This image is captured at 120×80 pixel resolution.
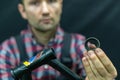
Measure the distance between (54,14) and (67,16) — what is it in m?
0.23

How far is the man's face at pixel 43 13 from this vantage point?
52.4 inches

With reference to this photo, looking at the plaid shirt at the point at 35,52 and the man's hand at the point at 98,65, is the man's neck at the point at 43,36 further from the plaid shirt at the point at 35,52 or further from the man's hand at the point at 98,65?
the man's hand at the point at 98,65

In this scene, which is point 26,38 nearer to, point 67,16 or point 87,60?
point 67,16

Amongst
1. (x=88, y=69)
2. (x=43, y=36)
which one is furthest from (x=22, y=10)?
(x=88, y=69)

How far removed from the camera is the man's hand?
2.95 ft

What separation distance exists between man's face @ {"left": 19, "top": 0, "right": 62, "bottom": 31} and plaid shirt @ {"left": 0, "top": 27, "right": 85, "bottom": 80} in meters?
0.06

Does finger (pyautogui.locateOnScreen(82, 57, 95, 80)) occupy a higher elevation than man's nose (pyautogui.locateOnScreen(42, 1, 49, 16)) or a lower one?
higher

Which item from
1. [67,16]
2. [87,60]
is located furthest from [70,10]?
[87,60]

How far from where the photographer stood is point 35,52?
1.41 meters

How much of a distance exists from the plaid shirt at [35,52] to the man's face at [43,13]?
0.21ft

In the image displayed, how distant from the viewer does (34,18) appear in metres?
1.37

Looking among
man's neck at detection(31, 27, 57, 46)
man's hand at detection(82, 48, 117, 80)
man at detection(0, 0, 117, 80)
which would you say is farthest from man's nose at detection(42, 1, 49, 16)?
man's hand at detection(82, 48, 117, 80)

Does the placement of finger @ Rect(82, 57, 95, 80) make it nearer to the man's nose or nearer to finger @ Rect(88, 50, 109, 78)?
finger @ Rect(88, 50, 109, 78)

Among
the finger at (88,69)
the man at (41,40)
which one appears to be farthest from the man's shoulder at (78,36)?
the finger at (88,69)
